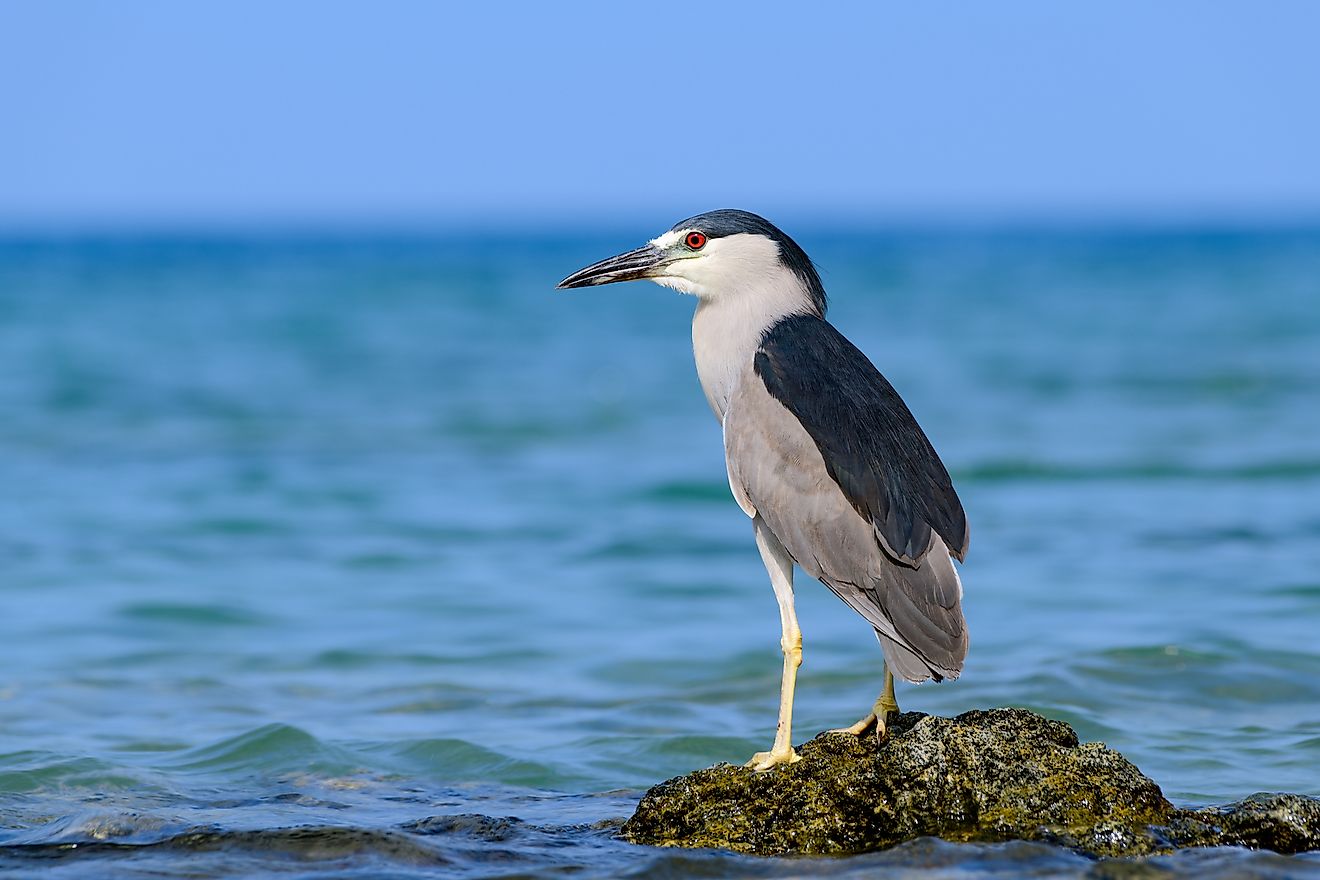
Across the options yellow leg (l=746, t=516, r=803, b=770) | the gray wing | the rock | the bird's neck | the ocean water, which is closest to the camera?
the rock

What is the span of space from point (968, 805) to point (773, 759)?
617 millimetres

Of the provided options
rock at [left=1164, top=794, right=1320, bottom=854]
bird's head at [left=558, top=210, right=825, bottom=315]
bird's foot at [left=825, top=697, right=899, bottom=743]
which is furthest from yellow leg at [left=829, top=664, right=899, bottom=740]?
Answer: bird's head at [left=558, top=210, right=825, bottom=315]

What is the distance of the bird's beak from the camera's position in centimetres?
542

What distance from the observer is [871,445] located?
4.88 m

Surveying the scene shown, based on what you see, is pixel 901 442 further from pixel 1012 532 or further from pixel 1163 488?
pixel 1163 488

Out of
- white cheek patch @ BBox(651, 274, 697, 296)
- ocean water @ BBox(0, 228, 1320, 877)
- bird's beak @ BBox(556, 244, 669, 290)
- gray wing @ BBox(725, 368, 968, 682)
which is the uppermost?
bird's beak @ BBox(556, 244, 669, 290)

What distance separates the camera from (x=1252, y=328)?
28094 millimetres

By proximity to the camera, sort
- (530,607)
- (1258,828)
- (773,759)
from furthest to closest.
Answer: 1. (530,607)
2. (773,759)
3. (1258,828)

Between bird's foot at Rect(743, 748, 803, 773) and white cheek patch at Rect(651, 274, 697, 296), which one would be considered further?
white cheek patch at Rect(651, 274, 697, 296)

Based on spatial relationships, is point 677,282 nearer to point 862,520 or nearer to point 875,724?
point 862,520

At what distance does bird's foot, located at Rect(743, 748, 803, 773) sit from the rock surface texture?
71 millimetres

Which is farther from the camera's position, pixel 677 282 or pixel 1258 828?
pixel 677 282

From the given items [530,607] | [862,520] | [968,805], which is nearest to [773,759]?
[968,805]

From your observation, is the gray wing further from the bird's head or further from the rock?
the rock
